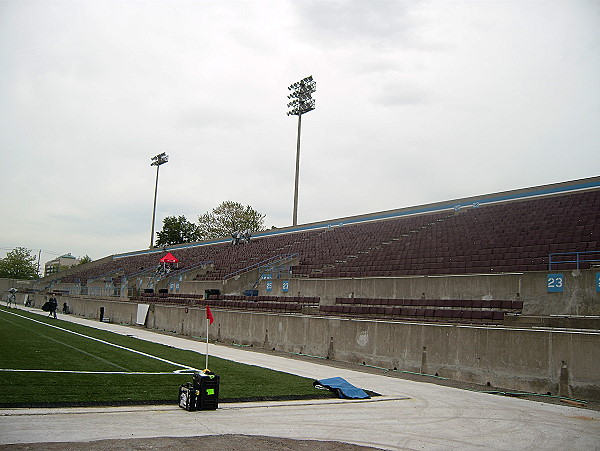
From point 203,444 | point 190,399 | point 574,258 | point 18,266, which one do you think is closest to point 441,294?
point 574,258

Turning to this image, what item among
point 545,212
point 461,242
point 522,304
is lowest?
point 522,304

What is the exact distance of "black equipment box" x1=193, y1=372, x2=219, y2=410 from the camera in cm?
962

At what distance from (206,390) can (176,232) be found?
71.5 m

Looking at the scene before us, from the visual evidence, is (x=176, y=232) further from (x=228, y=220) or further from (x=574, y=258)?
(x=574, y=258)

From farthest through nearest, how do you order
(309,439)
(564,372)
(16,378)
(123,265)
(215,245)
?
(123,265) → (215,245) → (564,372) → (16,378) → (309,439)

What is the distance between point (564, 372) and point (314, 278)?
13.1 m

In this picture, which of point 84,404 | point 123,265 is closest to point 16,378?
point 84,404

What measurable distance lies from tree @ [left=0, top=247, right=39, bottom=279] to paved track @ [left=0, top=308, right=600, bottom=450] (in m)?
110

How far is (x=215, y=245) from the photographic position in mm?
51250

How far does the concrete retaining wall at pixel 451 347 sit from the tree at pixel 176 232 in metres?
56.1

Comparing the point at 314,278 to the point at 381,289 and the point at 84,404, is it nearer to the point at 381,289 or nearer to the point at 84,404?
the point at 381,289

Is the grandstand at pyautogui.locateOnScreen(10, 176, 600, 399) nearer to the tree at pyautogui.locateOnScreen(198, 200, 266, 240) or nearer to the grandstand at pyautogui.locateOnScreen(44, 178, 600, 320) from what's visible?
the grandstand at pyautogui.locateOnScreen(44, 178, 600, 320)

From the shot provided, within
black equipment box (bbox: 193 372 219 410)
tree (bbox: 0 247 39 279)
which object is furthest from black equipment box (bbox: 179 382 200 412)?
tree (bbox: 0 247 39 279)

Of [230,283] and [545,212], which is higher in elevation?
[545,212]
